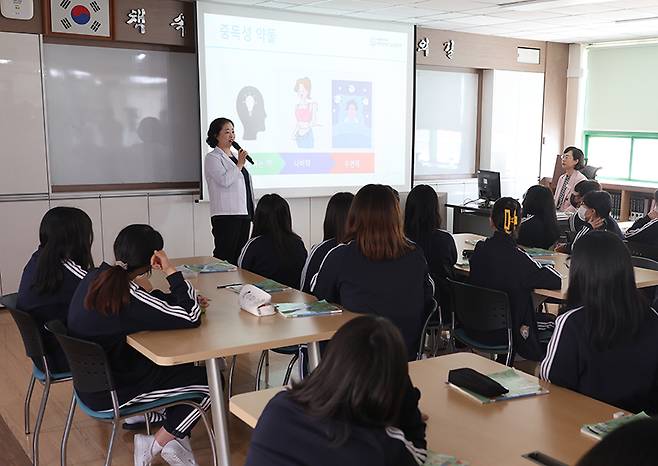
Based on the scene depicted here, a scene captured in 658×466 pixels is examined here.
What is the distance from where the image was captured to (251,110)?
23.4 feet

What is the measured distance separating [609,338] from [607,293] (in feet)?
0.46

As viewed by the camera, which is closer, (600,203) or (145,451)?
(145,451)

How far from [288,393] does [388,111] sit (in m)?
6.73

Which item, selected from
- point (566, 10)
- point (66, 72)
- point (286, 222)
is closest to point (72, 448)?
point (286, 222)

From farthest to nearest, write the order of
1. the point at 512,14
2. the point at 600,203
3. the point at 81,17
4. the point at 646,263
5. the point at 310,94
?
the point at 310,94
the point at 512,14
the point at 81,17
the point at 600,203
the point at 646,263

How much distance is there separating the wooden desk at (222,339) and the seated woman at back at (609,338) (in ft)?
3.01

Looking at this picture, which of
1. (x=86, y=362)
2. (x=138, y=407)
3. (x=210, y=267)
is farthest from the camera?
(x=210, y=267)

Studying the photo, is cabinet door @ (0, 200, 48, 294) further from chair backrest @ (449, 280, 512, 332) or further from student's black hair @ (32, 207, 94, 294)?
chair backrest @ (449, 280, 512, 332)

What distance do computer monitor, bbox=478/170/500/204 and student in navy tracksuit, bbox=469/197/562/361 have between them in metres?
4.08

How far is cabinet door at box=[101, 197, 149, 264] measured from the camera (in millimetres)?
6578

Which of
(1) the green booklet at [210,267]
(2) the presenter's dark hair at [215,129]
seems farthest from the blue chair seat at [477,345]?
(2) the presenter's dark hair at [215,129]

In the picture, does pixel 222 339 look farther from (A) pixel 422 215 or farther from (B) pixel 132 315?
(A) pixel 422 215

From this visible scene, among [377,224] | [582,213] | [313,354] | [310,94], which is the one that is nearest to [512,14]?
[310,94]

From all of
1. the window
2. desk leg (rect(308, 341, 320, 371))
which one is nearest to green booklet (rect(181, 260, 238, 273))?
desk leg (rect(308, 341, 320, 371))
